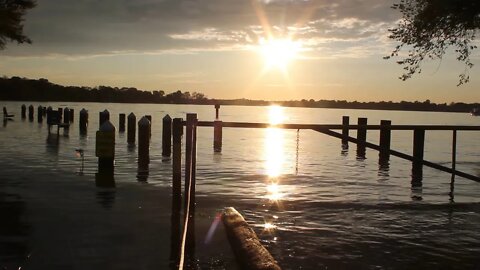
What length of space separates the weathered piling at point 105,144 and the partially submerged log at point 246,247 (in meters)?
6.65

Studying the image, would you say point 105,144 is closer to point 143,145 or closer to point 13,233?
point 13,233

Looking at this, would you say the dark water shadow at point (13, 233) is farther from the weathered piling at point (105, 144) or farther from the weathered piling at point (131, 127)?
the weathered piling at point (131, 127)

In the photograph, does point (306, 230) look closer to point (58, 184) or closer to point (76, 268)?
point (76, 268)

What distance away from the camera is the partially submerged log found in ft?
19.5

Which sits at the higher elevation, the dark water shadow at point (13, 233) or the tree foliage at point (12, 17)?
the tree foliage at point (12, 17)

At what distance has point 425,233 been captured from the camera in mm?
8773

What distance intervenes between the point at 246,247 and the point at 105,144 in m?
8.61

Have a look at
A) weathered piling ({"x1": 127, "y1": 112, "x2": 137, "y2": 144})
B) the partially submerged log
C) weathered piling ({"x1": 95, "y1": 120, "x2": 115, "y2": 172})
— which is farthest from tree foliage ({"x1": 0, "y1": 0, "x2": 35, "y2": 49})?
the partially submerged log

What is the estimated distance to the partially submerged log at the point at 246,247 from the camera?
19.5 feet

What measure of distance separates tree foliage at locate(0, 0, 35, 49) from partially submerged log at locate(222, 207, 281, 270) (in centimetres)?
2367

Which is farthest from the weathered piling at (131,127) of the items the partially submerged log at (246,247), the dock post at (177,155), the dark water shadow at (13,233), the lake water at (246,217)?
the partially submerged log at (246,247)

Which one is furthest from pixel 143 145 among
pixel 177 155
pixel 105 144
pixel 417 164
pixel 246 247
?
pixel 246 247

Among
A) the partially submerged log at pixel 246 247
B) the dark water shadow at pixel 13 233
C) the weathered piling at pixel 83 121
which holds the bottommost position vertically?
the dark water shadow at pixel 13 233

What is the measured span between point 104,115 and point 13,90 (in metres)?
185
